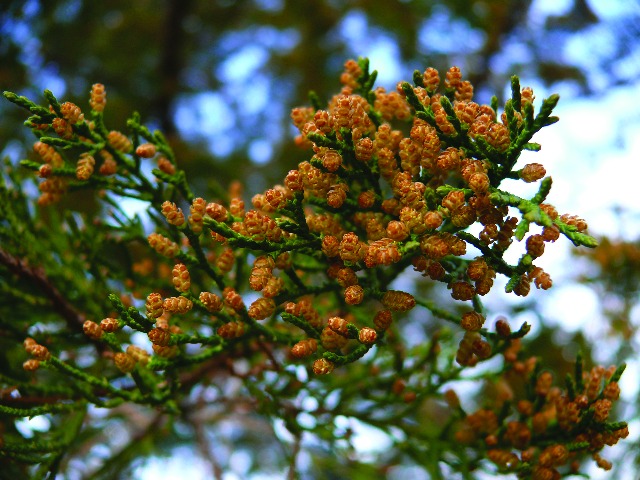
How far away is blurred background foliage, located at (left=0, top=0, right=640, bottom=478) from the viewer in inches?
140

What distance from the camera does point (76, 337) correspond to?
7.34ft

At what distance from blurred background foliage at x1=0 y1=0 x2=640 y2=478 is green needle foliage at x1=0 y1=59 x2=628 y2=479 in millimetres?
979

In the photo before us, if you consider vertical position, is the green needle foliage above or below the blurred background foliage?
below

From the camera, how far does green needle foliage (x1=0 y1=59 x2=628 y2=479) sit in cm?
151

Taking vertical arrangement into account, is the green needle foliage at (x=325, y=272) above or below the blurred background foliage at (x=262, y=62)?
below

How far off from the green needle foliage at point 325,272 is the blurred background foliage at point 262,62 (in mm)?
979

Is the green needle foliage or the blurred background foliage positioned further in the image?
the blurred background foliage

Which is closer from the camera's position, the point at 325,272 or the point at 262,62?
the point at 325,272

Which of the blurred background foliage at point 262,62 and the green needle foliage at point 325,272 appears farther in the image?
the blurred background foliage at point 262,62

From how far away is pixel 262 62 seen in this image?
5.14m

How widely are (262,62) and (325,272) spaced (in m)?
3.68

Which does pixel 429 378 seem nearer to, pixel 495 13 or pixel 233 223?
pixel 233 223

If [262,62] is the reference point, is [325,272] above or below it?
below

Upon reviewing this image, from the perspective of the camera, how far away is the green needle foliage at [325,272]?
1.51 m
